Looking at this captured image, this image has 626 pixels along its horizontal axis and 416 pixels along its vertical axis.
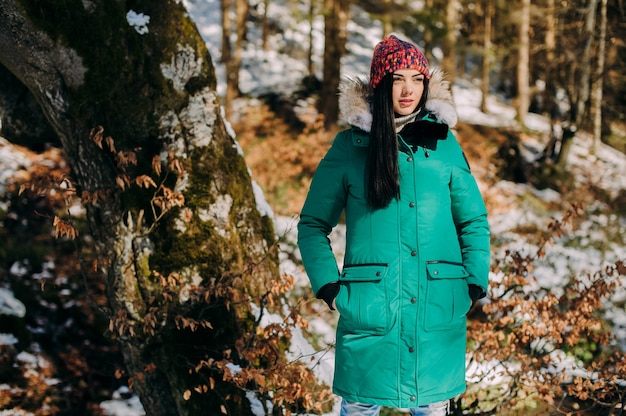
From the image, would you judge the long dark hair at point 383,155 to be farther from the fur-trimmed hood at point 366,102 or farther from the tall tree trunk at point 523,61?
the tall tree trunk at point 523,61

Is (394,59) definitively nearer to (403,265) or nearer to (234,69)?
(403,265)

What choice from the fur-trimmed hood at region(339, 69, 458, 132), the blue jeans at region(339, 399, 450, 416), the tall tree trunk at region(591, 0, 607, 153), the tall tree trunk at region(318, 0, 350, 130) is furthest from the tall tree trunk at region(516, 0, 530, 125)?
the blue jeans at region(339, 399, 450, 416)

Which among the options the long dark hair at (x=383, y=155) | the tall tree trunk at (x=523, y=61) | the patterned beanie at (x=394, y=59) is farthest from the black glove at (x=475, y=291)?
the tall tree trunk at (x=523, y=61)

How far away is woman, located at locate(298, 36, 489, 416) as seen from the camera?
96.2 inches

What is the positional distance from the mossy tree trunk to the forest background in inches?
5.5

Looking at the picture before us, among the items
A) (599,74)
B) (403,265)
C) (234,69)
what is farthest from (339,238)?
(599,74)

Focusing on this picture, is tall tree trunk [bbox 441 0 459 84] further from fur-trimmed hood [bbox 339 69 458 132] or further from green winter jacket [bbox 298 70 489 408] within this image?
green winter jacket [bbox 298 70 489 408]

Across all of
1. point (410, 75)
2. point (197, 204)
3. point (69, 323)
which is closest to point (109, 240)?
point (197, 204)

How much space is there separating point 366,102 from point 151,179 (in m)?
1.54

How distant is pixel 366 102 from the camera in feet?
8.95

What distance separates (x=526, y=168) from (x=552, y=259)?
538 centimetres

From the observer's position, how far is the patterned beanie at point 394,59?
266cm

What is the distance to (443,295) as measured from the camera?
97.1 inches

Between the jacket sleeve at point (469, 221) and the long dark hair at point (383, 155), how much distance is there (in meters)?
0.36
